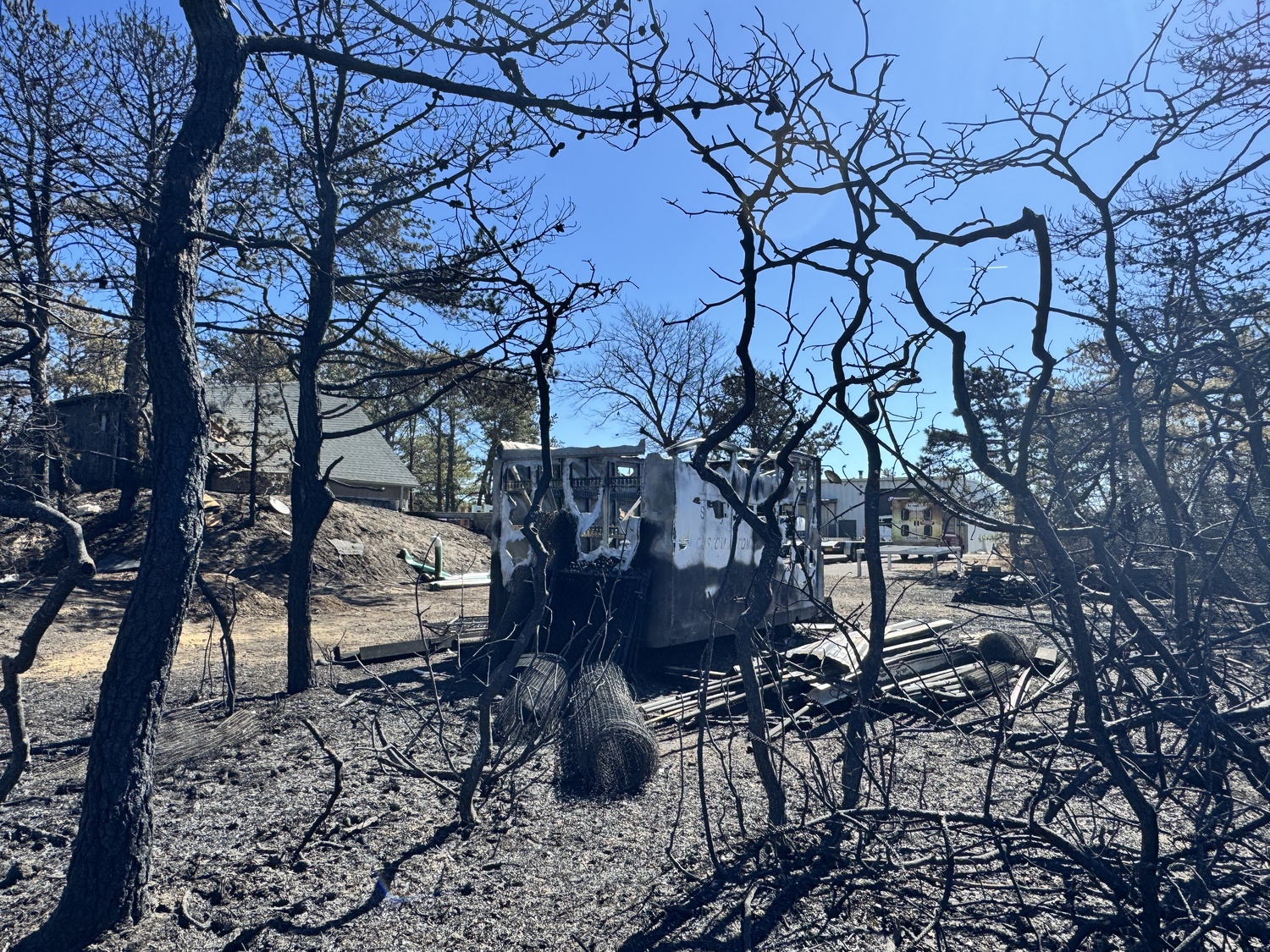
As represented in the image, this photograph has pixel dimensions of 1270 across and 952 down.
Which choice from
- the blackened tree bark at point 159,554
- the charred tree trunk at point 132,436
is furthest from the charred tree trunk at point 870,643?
the charred tree trunk at point 132,436

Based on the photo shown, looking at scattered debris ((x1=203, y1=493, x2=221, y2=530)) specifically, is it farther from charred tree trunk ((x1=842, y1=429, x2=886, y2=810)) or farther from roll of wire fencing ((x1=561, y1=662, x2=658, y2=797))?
charred tree trunk ((x1=842, y1=429, x2=886, y2=810))

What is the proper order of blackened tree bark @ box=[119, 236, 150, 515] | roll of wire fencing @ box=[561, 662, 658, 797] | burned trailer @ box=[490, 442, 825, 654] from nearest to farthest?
1. roll of wire fencing @ box=[561, 662, 658, 797]
2. burned trailer @ box=[490, 442, 825, 654]
3. blackened tree bark @ box=[119, 236, 150, 515]

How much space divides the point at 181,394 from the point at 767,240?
106 inches

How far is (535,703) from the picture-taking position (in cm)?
662

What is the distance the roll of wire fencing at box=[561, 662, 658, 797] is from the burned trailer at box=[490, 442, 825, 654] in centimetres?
229

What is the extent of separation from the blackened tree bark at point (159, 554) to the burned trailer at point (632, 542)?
16.1ft

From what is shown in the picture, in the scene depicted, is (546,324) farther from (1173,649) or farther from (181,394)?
(1173,649)

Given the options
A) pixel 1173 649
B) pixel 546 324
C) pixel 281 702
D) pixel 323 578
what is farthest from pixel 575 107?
pixel 323 578

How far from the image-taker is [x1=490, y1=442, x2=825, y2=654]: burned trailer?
9.10 metres

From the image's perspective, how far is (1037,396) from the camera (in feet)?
9.87

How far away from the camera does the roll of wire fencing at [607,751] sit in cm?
549

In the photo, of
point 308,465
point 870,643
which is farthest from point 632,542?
point 870,643

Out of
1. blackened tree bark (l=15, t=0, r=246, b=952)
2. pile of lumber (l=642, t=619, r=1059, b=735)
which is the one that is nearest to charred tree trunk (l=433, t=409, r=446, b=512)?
pile of lumber (l=642, t=619, r=1059, b=735)

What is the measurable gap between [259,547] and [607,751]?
647 inches
